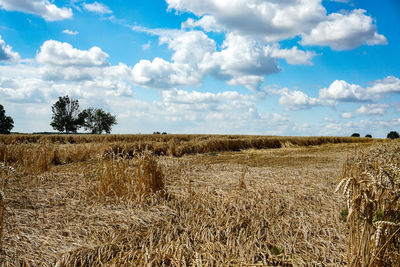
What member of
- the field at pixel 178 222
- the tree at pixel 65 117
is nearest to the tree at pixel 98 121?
the tree at pixel 65 117

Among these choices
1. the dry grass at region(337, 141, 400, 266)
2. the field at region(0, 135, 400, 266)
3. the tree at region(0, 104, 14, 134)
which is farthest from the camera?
the tree at region(0, 104, 14, 134)

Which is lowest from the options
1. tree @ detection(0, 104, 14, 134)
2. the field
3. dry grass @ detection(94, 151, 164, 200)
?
the field

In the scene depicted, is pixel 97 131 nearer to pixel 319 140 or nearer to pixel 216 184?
pixel 319 140

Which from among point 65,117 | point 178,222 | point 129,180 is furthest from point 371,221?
point 65,117

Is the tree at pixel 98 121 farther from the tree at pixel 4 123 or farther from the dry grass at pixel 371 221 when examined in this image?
the dry grass at pixel 371 221

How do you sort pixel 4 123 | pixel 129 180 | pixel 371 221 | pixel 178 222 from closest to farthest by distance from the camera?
pixel 371 221 → pixel 178 222 → pixel 129 180 → pixel 4 123

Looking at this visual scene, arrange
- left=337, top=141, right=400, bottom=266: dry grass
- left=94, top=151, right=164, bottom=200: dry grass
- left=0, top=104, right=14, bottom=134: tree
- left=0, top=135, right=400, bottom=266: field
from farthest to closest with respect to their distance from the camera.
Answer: left=0, top=104, right=14, bottom=134: tree, left=94, top=151, right=164, bottom=200: dry grass, left=0, top=135, right=400, bottom=266: field, left=337, top=141, right=400, bottom=266: dry grass

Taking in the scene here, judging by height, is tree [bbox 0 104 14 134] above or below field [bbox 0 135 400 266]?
above

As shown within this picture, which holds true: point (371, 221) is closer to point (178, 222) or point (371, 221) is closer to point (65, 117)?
point (178, 222)

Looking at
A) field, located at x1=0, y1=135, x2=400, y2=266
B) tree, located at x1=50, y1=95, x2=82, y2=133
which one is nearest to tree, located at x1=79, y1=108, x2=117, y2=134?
tree, located at x1=50, y1=95, x2=82, y2=133

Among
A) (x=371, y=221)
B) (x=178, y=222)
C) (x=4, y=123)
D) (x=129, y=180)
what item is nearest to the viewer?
(x=371, y=221)

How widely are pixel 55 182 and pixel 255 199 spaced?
417 centimetres

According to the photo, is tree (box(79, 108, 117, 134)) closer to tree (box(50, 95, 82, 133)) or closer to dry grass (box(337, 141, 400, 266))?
tree (box(50, 95, 82, 133))

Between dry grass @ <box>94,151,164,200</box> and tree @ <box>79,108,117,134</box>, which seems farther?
tree @ <box>79,108,117,134</box>
